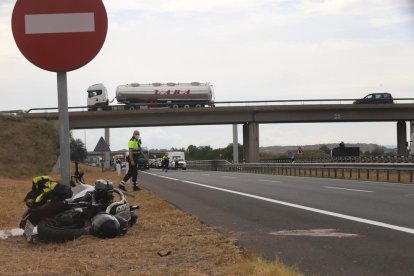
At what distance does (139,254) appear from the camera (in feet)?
20.9

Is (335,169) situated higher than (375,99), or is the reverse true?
(375,99)

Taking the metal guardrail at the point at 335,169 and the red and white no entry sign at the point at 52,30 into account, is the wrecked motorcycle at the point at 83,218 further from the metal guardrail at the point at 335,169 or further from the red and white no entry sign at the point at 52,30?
the metal guardrail at the point at 335,169

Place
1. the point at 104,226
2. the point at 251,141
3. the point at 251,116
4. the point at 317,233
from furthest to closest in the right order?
1. the point at 251,141
2. the point at 251,116
3. the point at 317,233
4. the point at 104,226

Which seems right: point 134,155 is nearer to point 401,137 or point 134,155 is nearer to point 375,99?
point 375,99

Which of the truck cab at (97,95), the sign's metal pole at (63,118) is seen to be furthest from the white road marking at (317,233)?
the truck cab at (97,95)

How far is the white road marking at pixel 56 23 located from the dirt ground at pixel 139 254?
2.22m

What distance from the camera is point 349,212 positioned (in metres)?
10.5

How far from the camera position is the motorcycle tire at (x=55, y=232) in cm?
705

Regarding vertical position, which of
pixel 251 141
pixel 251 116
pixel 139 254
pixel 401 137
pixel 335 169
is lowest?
pixel 335 169

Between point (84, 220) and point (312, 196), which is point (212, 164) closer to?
point (312, 196)

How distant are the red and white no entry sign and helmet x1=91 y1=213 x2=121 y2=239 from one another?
87.0 inches

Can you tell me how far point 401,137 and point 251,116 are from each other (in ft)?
55.4

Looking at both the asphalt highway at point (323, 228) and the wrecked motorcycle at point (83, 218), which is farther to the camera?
the wrecked motorcycle at point (83, 218)

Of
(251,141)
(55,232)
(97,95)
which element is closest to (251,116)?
(251,141)
